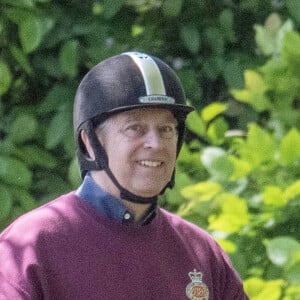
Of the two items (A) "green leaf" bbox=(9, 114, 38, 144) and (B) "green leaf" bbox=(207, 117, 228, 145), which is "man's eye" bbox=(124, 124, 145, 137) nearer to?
(B) "green leaf" bbox=(207, 117, 228, 145)

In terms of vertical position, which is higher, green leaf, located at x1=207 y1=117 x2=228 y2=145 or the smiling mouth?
the smiling mouth

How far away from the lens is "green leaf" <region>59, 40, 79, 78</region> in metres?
4.11

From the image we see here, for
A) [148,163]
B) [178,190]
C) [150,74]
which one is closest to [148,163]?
[148,163]

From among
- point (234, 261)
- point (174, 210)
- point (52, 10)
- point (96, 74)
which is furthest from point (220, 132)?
point (96, 74)

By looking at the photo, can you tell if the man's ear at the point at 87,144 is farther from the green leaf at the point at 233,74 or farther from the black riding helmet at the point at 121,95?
the green leaf at the point at 233,74

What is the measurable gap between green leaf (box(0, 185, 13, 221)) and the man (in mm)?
1217

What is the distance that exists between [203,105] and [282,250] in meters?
1.25

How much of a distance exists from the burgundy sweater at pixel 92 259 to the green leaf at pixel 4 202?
1231 millimetres

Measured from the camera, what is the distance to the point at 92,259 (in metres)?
2.50

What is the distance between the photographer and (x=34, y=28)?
3965 millimetres

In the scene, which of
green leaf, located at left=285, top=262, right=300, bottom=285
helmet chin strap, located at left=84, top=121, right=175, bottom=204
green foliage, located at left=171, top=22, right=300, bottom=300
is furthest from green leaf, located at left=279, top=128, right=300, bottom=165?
helmet chin strap, located at left=84, top=121, right=175, bottom=204

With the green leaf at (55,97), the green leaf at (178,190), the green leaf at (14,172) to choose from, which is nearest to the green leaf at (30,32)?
the green leaf at (55,97)

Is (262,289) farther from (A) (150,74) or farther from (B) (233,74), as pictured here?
(B) (233,74)

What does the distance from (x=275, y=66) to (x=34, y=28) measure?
838mm
